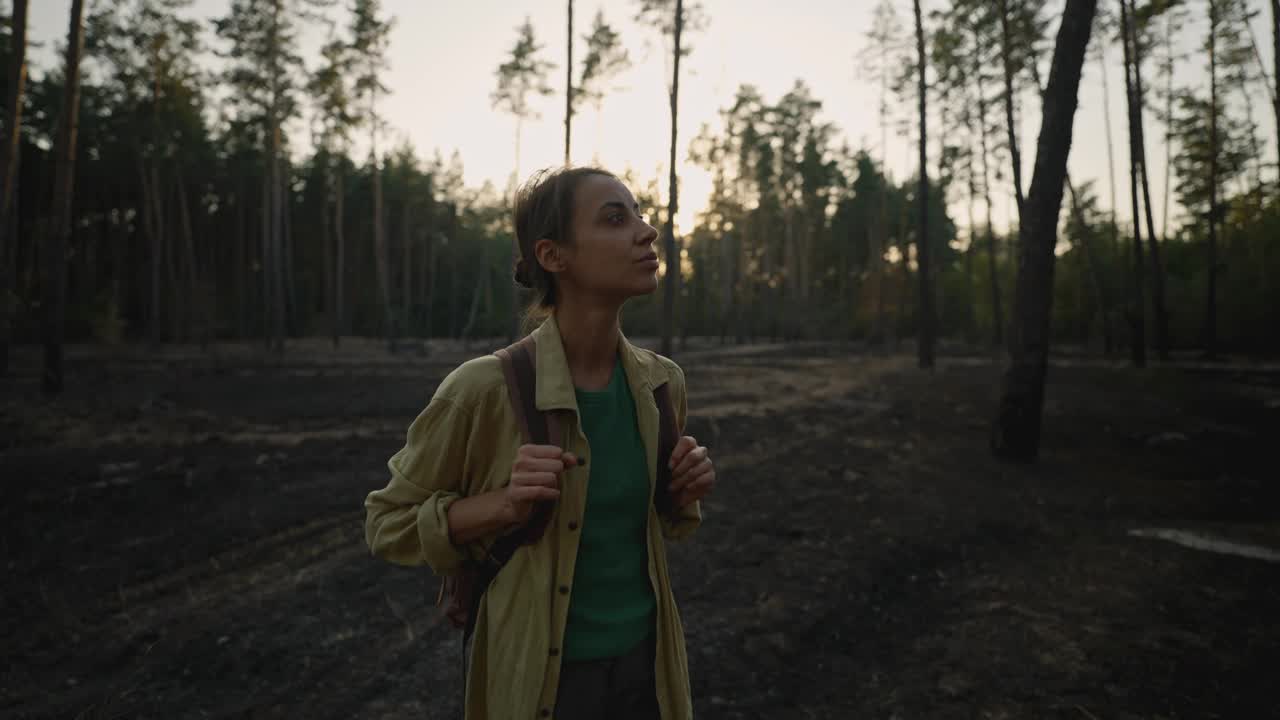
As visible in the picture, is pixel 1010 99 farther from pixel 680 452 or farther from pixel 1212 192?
pixel 680 452

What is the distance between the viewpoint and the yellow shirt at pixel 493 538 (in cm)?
157

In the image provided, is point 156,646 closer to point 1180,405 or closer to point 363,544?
point 363,544

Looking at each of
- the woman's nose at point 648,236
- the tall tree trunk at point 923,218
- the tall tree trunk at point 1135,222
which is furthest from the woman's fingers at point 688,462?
the tall tree trunk at point 1135,222

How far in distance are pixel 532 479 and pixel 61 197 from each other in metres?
19.9

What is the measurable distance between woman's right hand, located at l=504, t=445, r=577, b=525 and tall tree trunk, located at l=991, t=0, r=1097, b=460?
28.6 feet

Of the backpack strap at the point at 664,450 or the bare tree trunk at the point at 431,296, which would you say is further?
the bare tree trunk at the point at 431,296

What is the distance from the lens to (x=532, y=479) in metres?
1.43

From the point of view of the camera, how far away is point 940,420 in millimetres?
12180

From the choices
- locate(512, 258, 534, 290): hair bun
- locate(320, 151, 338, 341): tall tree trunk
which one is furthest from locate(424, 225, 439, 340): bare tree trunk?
locate(512, 258, 534, 290): hair bun

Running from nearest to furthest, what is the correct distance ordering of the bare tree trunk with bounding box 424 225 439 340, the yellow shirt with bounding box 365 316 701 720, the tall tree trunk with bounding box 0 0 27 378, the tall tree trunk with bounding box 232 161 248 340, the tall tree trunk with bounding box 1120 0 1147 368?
the yellow shirt with bounding box 365 316 701 720
the tall tree trunk with bounding box 0 0 27 378
the tall tree trunk with bounding box 1120 0 1147 368
the tall tree trunk with bounding box 232 161 248 340
the bare tree trunk with bounding box 424 225 439 340

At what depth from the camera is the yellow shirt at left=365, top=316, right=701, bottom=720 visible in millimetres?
1570

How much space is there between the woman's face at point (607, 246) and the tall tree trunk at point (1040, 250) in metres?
8.30

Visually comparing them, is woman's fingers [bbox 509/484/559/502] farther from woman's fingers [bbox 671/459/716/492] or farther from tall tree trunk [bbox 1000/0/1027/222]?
tall tree trunk [bbox 1000/0/1027/222]

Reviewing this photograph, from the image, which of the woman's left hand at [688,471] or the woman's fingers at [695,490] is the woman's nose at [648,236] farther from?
the woman's fingers at [695,490]
